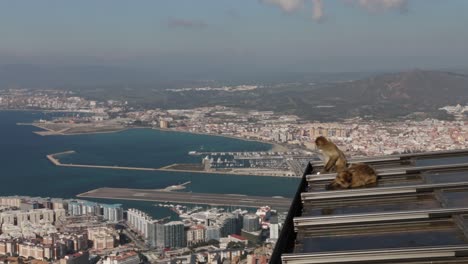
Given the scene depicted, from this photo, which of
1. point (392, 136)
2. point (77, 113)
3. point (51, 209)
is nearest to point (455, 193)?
point (51, 209)

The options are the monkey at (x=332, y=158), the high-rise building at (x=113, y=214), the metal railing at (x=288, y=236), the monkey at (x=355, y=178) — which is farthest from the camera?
the high-rise building at (x=113, y=214)

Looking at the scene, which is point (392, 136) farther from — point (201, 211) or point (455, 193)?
point (455, 193)

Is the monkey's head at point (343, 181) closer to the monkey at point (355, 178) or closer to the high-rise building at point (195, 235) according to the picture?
the monkey at point (355, 178)

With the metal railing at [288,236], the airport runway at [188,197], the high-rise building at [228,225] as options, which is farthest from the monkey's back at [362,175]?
the airport runway at [188,197]

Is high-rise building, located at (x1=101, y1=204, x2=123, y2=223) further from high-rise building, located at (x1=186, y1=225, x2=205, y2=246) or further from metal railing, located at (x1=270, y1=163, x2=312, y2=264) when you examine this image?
metal railing, located at (x1=270, y1=163, x2=312, y2=264)

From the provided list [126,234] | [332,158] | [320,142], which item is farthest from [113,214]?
[332,158]

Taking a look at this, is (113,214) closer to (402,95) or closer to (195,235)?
(195,235)
